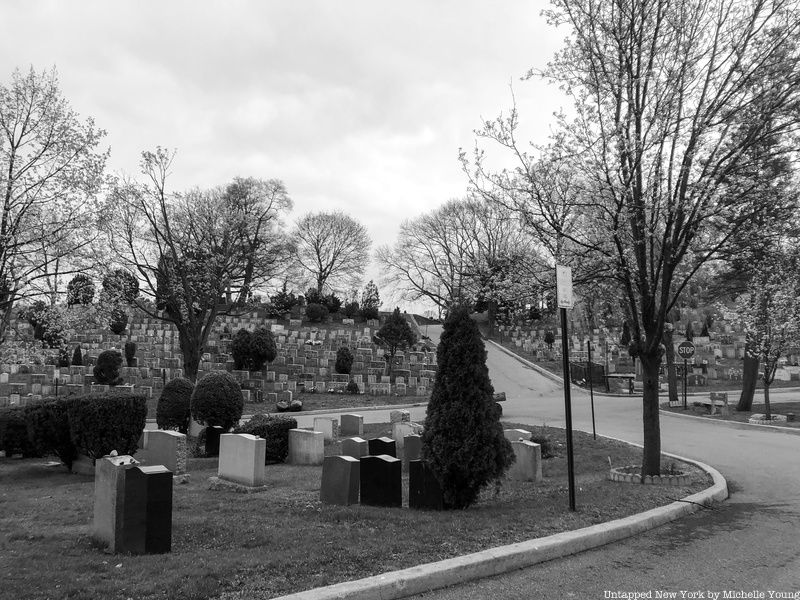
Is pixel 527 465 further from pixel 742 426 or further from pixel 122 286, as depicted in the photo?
pixel 122 286

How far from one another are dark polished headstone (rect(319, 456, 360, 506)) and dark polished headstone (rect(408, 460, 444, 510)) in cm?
68

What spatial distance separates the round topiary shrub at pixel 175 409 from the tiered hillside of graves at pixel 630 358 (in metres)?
24.1

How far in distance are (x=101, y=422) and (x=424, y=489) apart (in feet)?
20.6

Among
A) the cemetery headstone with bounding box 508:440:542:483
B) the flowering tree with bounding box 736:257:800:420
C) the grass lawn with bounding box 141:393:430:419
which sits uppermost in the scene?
the flowering tree with bounding box 736:257:800:420

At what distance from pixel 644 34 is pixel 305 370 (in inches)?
1060

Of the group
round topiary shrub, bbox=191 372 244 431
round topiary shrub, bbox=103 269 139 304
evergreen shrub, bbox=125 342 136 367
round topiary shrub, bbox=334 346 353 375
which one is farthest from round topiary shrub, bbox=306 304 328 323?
round topiary shrub, bbox=191 372 244 431

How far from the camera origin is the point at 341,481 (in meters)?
6.88

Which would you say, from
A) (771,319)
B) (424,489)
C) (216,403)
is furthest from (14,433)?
(771,319)

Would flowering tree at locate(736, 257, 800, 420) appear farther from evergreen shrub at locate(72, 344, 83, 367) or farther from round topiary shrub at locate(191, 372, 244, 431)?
evergreen shrub at locate(72, 344, 83, 367)

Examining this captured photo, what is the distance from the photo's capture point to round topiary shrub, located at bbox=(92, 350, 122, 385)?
25.7 metres

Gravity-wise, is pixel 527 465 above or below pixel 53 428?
below

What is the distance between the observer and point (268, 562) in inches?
170

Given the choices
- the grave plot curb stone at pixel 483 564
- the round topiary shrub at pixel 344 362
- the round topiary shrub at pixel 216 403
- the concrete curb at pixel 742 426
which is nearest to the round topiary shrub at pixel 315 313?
the round topiary shrub at pixel 344 362

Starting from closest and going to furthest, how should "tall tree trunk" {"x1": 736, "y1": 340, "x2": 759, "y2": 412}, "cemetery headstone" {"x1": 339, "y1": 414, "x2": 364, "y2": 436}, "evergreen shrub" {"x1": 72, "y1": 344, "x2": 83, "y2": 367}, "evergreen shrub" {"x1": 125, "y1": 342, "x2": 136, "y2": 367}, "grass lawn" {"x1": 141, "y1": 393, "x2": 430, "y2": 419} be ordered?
"cemetery headstone" {"x1": 339, "y1": 414, "x2": 364, "y2": 436}, "tall tree trunk" {"x1": 736, "y1": 340, "x2": 759, "y2": 412}, "grass lawn" {"x1": 141, "y1": 393, "x2": 430, "y2": 419}, "evergreen shrub" {"x1": 72, "y1": 344, "x2": 83, "y2": 367}, "evergreen shrub" {"x1": 125, "y1": 342, "x2": 136, "y2": 367}
